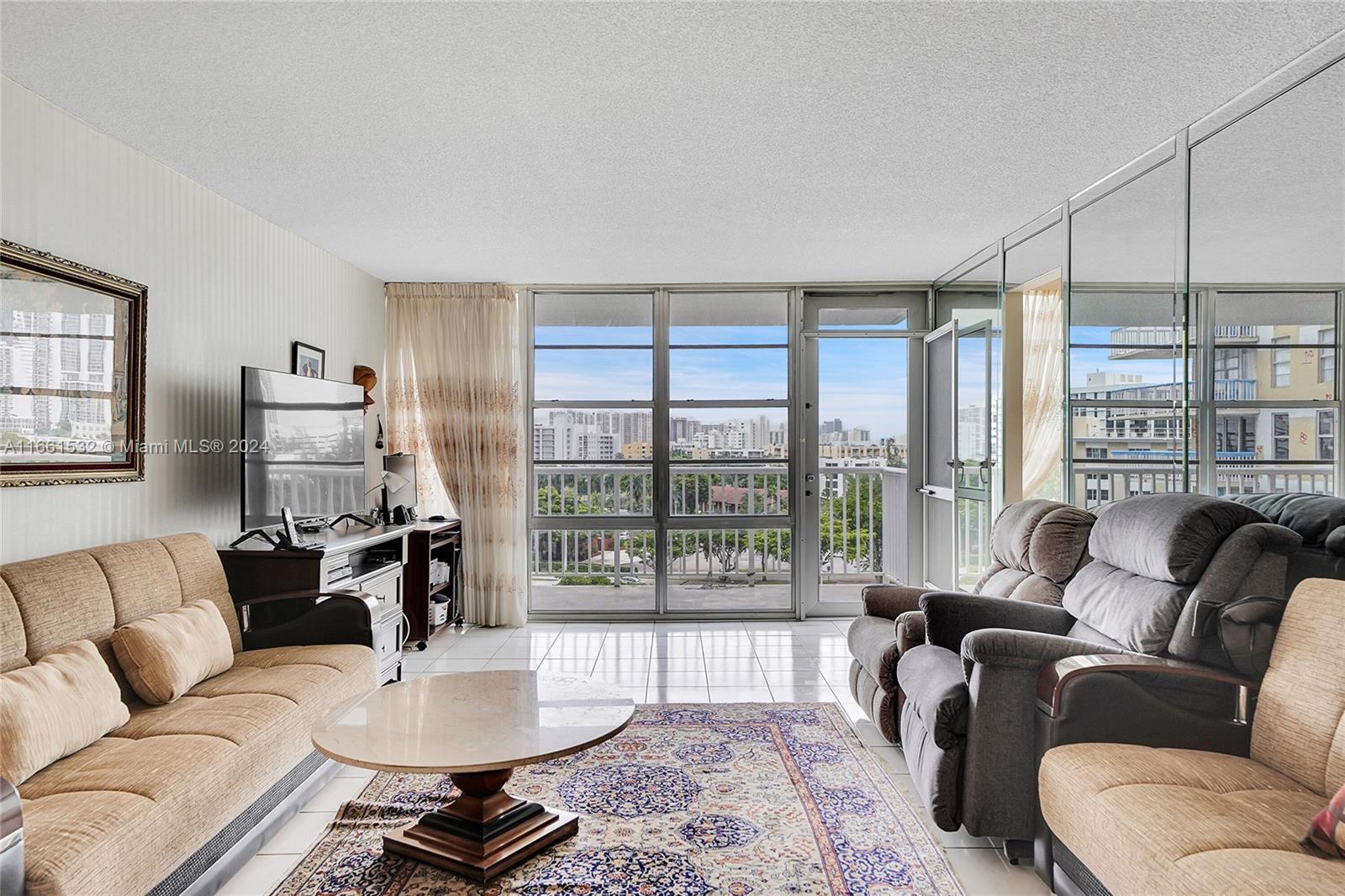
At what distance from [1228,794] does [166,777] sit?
8.67 ft

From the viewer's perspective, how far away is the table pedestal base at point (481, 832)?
2.30 metres

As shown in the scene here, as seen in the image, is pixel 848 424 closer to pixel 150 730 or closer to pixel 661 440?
pixel 661 440

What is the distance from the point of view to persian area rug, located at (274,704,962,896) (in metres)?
2.27

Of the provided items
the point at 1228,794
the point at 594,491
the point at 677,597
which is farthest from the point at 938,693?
the point at 594,491

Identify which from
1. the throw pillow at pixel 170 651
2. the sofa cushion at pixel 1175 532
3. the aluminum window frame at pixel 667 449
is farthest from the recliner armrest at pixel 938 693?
the aluminum window frame at pixel 667 449

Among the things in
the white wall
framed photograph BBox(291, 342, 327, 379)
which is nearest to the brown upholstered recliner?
the white wall

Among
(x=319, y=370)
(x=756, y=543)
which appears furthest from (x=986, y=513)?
(x=319, y=370)

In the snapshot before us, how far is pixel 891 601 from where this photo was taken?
365 cm

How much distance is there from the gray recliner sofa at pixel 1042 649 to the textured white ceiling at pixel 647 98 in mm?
1430

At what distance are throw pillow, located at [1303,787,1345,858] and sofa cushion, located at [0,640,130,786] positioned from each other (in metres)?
2.87

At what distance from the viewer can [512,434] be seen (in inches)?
222

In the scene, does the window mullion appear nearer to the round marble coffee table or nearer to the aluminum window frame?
the aluminum window frame

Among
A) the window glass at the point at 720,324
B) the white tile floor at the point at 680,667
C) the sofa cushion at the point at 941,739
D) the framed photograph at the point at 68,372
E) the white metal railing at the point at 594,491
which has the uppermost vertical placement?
the window glass at the point at 720,324

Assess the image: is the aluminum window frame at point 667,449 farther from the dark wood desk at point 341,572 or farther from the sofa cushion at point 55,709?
the sofa cushion at point 55,709
